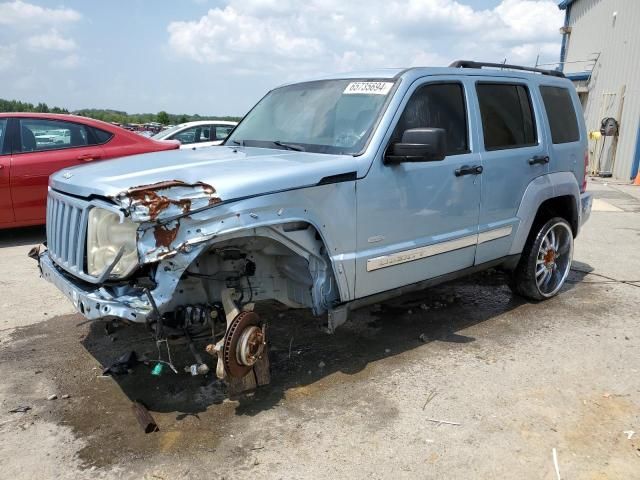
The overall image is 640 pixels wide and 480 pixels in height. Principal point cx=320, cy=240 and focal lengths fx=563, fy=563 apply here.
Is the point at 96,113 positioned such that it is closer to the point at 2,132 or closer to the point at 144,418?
the point at 2,132

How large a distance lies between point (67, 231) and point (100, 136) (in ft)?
15.6

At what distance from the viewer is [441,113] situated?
4270mm

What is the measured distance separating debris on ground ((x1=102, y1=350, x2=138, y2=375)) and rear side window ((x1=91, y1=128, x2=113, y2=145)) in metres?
4.76

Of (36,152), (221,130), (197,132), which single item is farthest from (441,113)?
(221,130)

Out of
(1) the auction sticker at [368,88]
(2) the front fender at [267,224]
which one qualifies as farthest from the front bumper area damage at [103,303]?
(1) the auction sticker at [368,88]

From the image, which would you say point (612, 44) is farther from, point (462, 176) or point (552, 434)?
point (552, 434)

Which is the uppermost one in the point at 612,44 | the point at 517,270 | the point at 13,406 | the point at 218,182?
the point at 612,44

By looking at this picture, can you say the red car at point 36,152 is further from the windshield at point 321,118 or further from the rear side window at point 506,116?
the rear side window at point 506,116

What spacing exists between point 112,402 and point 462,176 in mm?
2916

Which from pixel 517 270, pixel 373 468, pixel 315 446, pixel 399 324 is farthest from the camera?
pixel 517 270

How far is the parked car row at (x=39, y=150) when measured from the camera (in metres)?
7.16

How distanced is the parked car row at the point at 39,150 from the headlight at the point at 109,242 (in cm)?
460

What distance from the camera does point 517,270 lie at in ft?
17.4

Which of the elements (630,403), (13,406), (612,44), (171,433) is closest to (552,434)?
(630,403)
